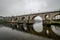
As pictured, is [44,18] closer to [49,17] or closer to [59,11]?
[49,17]

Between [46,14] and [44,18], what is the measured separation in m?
0.65

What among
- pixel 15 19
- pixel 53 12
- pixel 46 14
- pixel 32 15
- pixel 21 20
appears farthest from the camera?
pixel 15 19

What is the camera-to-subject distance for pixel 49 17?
49.6 feet

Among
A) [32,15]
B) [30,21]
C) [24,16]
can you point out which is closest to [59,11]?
[32,15]

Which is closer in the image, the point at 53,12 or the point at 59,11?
the point at 59,11

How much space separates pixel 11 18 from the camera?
24375 mm

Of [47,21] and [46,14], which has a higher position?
[46,14]

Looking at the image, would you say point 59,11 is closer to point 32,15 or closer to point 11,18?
point 32,15

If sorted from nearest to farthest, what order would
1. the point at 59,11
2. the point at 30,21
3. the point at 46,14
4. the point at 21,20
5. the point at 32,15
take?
the point at 59,11 → the point at 46,14 → the point at 32,15 → the point at 30,21 → the point at 21,20

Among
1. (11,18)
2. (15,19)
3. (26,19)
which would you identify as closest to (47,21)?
(26,19)

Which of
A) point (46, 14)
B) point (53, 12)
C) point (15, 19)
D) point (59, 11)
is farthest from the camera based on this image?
point (15, 19)

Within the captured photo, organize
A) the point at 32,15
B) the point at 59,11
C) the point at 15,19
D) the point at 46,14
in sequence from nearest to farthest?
the point at 59,11 < the point at 46,14 < the point at 32,15 < the point at 15,19

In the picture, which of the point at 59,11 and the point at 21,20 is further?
the point at 21,20

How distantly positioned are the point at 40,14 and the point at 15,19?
27.4 ft
